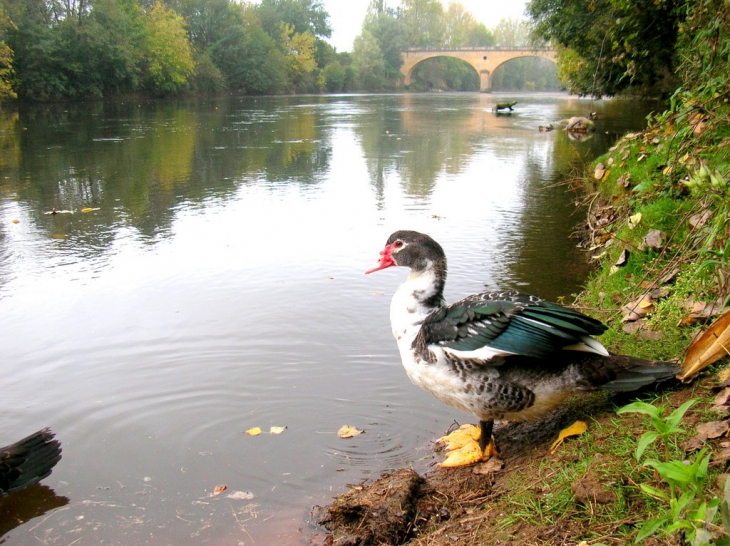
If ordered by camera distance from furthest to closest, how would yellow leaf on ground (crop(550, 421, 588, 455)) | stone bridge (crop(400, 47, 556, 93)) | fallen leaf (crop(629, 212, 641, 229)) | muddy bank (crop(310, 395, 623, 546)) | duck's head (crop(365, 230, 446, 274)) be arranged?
stone bridge (crop(400, 47, 556, 93)) < fallen leaf (crop(629, 212, 641, 229)) < duck's head (crop(365, 230, 446, 274)) < yellow leaf on ground (crop(550, 421, 588, 455)) < muddy bank (crop(310, 395, 623, 546))

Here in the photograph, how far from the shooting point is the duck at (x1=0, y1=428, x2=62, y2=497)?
3914mm

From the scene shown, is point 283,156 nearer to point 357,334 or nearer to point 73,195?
point 73,195

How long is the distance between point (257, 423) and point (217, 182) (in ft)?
32.8

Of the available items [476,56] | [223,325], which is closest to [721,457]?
[223,325]

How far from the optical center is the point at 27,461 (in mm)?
4000

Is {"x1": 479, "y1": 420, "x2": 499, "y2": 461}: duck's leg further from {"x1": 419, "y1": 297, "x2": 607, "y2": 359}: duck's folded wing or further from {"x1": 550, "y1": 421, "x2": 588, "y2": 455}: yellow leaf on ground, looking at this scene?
{"x1": 419, "y1": 297, "x2": 607, "y2": 359}: duck's folded wing

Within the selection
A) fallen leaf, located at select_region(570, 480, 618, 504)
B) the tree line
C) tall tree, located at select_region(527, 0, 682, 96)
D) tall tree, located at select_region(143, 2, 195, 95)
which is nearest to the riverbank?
fallen leaf, located at select_region(570, 480, 618, 504)

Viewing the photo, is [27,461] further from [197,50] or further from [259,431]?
[197,50]

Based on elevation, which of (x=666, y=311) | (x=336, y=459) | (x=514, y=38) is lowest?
(x=336, y=459)

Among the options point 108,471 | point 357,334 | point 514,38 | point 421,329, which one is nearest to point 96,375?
point 108,471

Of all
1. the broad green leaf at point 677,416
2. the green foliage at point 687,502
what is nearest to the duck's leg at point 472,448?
the green foliage at point 687,502

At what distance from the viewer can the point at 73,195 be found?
12.2 metres

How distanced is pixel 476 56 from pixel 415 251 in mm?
101426

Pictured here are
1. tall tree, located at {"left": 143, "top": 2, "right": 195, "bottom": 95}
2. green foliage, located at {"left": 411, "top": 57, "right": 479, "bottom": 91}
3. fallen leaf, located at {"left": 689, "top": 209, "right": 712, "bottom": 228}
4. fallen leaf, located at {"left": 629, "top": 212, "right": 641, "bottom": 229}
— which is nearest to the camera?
fallen leaf, located at {"left": 689, "top": 209, "right": 712, "bottom": 228}
